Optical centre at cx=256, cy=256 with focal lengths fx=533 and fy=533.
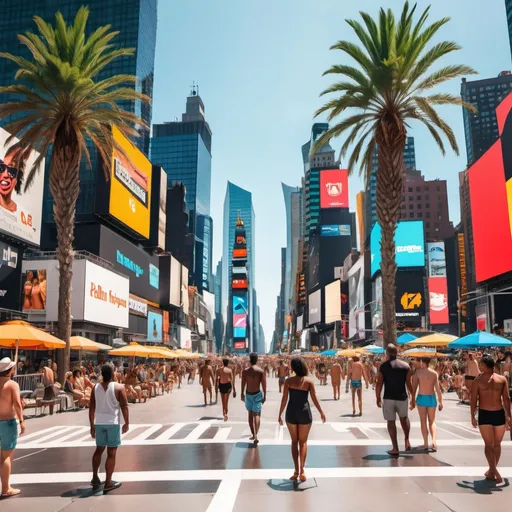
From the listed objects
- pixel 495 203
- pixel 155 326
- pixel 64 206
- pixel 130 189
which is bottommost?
pixel 155 326

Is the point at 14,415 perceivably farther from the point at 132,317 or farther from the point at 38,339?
the point at 132,317

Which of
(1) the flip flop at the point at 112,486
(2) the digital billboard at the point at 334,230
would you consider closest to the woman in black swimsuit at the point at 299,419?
(1) the flip flop at the point at 112,486

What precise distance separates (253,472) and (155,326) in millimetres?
69976

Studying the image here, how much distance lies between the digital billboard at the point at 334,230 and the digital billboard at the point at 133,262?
88.2 meters

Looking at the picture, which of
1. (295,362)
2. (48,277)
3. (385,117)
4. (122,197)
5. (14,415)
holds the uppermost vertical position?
(122,197)

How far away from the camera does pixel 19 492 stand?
22.5 ft

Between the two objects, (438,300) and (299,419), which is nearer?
(299,419)

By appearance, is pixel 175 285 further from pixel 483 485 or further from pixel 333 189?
pixel 483 485

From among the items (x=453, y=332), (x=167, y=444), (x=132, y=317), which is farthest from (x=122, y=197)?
(x=453, y=332)

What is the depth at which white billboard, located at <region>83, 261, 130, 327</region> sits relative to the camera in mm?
43156

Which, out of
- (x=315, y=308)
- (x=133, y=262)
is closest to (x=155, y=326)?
(x=133, y=262)

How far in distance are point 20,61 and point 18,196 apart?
18.6 metres

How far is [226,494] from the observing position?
670 cm

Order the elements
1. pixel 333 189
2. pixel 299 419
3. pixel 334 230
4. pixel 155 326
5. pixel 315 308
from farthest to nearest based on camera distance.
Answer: pixel 334 230, pixel 315 308, pixel 333 189, pixel 155 326, pixel 299 419
